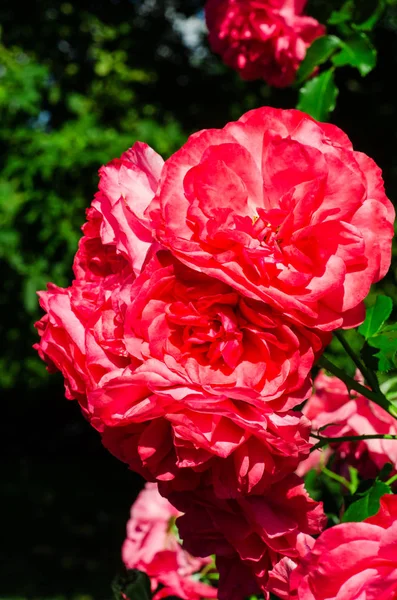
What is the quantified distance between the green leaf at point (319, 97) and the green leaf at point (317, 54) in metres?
0.03

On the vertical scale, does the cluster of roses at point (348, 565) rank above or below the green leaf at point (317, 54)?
below

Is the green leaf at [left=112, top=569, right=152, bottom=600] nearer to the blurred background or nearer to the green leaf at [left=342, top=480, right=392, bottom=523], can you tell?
the green leaf at [left=342, top=480, right=392, bottom=523]

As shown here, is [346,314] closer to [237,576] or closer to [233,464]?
[233,464]

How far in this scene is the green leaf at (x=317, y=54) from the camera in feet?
4.79

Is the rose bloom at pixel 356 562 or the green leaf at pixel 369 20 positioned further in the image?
the green leaf at pixel 369 20

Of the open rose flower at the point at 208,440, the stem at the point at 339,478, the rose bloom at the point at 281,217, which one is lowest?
the stem at the point at 339,478

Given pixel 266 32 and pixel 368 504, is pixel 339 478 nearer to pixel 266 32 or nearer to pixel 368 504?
pixel 368 504

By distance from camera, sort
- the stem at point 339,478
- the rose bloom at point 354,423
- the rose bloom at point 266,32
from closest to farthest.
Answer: the rose bloom at point 354,423 → the stem at point 339,478 → the rose bloom at point 266,32

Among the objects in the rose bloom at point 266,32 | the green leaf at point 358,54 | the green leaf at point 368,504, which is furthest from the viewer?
the rose bloom at point 266,32

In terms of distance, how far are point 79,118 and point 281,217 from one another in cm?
430

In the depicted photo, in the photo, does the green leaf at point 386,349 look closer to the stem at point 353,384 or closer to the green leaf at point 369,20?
the stem at point 353,384

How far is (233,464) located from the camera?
0.70m

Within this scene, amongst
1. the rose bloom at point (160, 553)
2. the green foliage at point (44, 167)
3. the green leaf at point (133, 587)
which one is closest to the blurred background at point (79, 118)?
the green foliage at point (44, 167)

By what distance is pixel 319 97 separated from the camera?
145 centimetres
